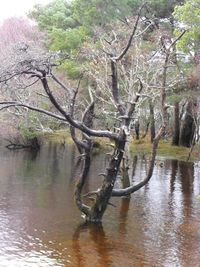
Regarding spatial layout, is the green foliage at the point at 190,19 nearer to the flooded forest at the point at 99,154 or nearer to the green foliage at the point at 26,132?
the flooded forest at the point at 99,154

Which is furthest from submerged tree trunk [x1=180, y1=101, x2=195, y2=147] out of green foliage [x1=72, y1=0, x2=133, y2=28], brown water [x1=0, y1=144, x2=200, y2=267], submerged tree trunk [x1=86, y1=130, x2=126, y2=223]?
submerged tree trunk [x1=86, y1=130, x2=126, y2=223]

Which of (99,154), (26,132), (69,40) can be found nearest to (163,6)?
(69,40)

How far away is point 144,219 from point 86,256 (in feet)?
14.5

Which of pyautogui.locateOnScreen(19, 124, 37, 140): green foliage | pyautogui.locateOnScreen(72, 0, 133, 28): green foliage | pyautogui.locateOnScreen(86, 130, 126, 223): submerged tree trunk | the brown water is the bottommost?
the brown water

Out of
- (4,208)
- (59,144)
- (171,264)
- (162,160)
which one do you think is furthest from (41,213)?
(59,144)

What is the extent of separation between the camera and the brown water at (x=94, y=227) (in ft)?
37.1

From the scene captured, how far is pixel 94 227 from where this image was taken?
1397cm

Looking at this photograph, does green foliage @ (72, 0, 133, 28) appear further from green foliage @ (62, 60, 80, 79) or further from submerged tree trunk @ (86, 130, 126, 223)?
submerged tree trunk @ (86, 130, 126, 223)

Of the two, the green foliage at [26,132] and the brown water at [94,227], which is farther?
the green foliage at [26,132]

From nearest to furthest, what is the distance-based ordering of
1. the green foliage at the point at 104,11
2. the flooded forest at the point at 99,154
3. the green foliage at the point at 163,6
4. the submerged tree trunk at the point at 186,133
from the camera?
1. the flooded forest at the point at 99,154
2. the green foliage at the point at 104,11
3. the green foliage at the point at 163,6
4. the submerged tree trunk at the point at 186,133

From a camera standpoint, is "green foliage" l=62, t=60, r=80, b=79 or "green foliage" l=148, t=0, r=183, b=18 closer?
"green foliage" l=62, t=60, r=80, b=79

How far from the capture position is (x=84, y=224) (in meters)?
14.2

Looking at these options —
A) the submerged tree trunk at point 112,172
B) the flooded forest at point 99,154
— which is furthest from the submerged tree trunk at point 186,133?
the submerged tree trunk at point 112,172

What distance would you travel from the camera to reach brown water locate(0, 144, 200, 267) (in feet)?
37.1
